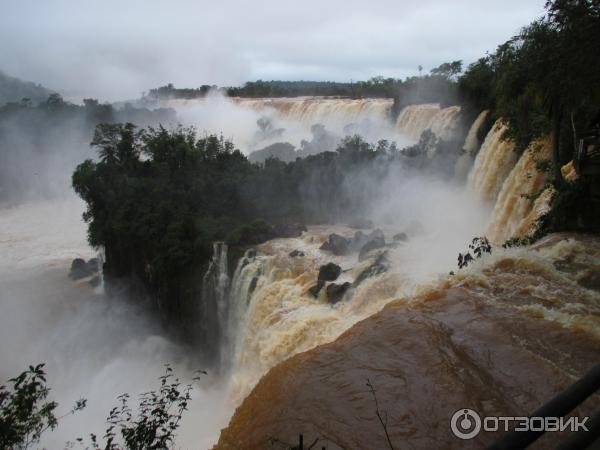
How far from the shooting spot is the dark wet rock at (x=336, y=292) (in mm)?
10656

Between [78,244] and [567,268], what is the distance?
28.0 m

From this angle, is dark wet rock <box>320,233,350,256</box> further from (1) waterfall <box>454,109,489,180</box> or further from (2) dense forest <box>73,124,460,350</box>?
(1) waterfall <box>454,109,489,180</box>

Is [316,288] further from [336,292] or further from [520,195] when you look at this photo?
[520,195]

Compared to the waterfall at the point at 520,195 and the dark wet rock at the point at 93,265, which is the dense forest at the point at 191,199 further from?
the waterfall at the point at 520,195

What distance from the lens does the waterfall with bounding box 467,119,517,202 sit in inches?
534

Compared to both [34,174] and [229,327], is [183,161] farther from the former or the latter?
[34,174]

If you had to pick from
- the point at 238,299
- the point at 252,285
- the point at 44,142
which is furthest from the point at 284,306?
the point at 44,142

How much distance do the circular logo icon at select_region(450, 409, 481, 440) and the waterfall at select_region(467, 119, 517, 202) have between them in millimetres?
10451

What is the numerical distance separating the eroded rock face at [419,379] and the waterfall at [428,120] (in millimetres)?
15215

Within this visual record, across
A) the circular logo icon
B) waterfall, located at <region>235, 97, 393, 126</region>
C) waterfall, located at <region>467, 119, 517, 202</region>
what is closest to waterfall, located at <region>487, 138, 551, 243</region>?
waterfall, located at <region>467, 119, 517, 202</region>

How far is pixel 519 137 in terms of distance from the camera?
12.4 meters

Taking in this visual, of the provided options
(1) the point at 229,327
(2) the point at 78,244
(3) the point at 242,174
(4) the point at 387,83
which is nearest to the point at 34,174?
(2) the point at 78,244

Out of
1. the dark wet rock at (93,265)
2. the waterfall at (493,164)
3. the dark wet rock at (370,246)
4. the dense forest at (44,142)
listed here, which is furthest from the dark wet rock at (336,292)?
the dense forest at (44,142)

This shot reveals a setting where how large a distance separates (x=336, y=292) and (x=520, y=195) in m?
4.91
